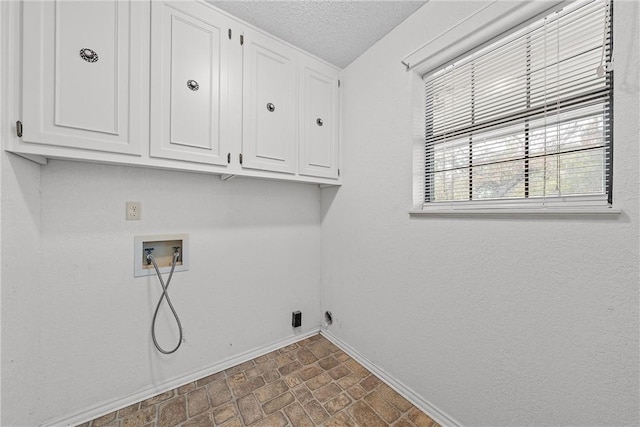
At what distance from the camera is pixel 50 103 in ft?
3.50

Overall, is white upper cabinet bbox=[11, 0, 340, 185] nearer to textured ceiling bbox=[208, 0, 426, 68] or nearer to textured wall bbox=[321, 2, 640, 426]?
textured ceiling bbox=[208, 0, 426, 68]

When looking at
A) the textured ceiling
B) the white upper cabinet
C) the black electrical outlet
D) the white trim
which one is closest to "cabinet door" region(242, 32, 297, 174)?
the white upper cabinet

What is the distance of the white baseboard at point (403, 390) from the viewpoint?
4.44ft

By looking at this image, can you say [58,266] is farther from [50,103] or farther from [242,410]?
[242,410]

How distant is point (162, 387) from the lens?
62.0 inches

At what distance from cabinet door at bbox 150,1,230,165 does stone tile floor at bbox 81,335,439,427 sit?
1.50 metres

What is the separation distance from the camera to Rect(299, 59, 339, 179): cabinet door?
1.89 m

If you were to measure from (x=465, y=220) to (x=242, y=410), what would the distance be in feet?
5.57

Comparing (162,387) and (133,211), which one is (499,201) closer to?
(133,211)

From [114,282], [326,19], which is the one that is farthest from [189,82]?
[114,282]

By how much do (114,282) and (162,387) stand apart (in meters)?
0.78

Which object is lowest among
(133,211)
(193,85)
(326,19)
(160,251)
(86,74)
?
(160,251)

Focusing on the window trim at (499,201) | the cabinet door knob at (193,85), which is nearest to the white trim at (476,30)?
the window trim at (499,201)

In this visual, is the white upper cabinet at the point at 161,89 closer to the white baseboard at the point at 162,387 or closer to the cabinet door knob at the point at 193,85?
the cabinet door knob at the point at 193,85
